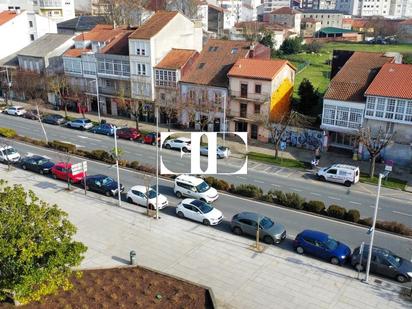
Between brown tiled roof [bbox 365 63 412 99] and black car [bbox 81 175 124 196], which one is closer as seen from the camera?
black car [bbox 81 175 124 196]

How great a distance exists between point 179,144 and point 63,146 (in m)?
13.0

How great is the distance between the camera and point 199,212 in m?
32.7

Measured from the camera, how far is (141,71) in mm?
61969

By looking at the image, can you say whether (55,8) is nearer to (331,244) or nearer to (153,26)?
(153,26)

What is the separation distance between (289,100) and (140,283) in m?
38.1

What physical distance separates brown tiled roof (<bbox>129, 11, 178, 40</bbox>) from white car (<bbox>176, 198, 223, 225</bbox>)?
32.7 m

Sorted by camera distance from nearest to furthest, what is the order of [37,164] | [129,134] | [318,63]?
[37,164], [129,134], [318,63]

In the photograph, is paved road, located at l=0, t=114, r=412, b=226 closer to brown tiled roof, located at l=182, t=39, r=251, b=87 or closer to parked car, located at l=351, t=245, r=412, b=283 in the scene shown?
parked car, located at l=351, t=245, r=412, b=283

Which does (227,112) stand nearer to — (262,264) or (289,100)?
(289,100)

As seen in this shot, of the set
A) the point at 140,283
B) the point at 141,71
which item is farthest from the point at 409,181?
the point at 141,71

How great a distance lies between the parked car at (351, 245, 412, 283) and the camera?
25.8 metres

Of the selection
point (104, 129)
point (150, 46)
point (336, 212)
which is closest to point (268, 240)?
point (336, 212)

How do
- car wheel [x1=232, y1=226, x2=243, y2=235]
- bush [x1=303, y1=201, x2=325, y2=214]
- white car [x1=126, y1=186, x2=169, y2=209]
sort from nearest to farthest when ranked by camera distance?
car wheel [x1=232, y1=226, x2=243, y2=235], bush [x1=303, y1=201, x2=325, y2=214], white car [x1=126, y1=186, x2=169, y2=209]

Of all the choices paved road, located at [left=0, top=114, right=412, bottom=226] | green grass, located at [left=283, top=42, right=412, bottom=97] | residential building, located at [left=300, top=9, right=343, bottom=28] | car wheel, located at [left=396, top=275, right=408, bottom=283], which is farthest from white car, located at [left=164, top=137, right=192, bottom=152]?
residential building, located at [left=300, top=9, right=343, bottom=28]
